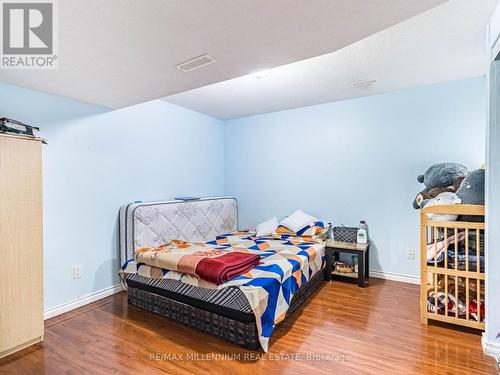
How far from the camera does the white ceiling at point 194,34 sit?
132 cm

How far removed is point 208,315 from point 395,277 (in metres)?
2.43

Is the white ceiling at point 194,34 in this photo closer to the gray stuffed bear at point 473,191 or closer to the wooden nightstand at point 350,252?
the gray stuffed bear at point 473,191

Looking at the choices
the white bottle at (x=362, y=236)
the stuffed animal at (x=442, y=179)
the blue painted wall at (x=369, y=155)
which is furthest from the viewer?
the white bottle at (x=362, y=236)

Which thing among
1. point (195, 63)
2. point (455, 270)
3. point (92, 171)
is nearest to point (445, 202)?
point (455, 270)

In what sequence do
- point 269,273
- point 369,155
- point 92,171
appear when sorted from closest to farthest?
point 269,273
point 92,171
point 369,155

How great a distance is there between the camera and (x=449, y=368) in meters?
1.74

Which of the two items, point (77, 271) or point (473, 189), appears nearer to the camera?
point (473, 189)

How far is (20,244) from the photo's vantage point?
6.47 feet

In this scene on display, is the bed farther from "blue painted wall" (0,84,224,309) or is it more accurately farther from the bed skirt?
"blue painted wall" (0,84,224,309)

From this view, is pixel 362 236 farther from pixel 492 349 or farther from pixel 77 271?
pixel 77 271

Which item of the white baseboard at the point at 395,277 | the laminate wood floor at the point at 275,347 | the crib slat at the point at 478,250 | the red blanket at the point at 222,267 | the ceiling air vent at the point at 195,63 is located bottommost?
the laminate wood floor at the point at 275,347

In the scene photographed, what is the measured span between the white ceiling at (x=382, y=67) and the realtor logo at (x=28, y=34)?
166cm

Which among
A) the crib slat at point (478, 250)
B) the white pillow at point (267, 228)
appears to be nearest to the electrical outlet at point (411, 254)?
the crib slat at point (478, 250)

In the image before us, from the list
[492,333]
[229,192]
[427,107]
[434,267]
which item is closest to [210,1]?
[434,267]
